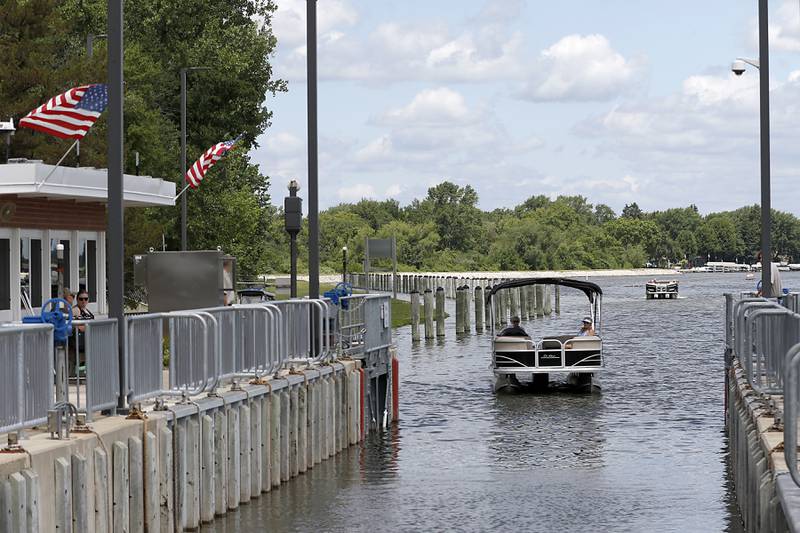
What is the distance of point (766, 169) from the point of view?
30062 mm

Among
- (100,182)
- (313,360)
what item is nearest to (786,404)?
(313,360)

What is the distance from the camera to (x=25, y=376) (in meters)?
13.6

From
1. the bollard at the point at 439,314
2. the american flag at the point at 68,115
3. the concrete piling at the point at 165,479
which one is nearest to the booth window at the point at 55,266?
the american flag at the point at 68,115

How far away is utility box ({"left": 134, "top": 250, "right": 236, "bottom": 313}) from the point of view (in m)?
27.1

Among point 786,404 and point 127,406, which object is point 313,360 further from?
point 786,404

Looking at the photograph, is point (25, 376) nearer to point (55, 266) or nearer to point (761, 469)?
point (761, 469)

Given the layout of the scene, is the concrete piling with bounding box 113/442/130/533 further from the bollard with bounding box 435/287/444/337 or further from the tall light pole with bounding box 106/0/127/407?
the bollard with bounding box 435/287/444/337

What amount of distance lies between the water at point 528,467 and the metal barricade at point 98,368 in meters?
2.80

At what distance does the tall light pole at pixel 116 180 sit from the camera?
53.4 ft

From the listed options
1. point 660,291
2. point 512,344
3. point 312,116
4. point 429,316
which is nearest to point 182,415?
point 312,116

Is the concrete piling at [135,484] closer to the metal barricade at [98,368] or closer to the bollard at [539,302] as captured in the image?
the metal barricade at [98,368]

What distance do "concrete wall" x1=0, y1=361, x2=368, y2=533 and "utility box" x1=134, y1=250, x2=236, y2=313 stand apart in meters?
3.11

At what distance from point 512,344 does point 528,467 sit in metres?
11.0

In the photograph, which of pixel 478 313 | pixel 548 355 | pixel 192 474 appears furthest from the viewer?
pixel 478 313
